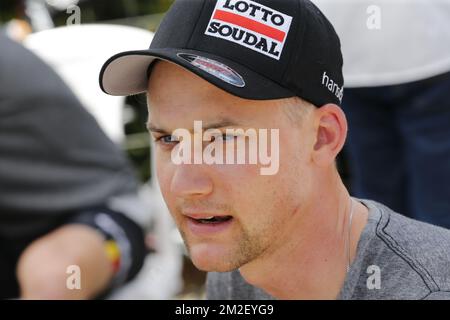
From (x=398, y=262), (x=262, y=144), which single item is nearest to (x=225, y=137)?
(x=262, y=144)

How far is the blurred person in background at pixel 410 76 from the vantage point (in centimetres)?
186

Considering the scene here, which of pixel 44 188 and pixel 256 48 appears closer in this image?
pixel 256 48

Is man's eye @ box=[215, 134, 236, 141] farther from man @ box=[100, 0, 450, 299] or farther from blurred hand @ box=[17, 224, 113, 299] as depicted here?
blurred hand @ box=[17, 224, 113, 299]

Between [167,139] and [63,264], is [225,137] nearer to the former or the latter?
[167,139]

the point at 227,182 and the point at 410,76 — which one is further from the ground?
the point at 410,76

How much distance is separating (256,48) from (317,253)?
40 cm

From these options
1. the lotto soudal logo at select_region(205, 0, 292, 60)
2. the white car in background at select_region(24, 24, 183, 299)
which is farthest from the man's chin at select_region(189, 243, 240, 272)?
the white car in background at select_region(24, 24, 183, 299)

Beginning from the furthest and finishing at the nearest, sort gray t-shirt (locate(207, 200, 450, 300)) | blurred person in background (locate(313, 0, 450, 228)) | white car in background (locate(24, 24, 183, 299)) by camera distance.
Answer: white car in background (locate(24, 24, 183, 299)) < blurred person in background (locate(313, 0, 450, 228)) < gray t-shirt (locate(207, 200, 450, 300))

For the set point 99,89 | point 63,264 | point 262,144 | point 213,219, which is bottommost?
point 63,264

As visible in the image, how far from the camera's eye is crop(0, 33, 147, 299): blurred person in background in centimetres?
224

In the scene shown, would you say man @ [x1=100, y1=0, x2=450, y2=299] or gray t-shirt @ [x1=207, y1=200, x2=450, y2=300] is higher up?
man @ [x1=100, y1=0, x2=450, y2=299]

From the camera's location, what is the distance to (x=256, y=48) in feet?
4.28

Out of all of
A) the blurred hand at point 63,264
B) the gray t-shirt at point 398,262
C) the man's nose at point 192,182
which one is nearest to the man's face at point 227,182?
the man's nose at point 192,182

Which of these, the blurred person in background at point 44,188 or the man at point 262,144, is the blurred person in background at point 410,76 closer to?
the man at point 262,144
